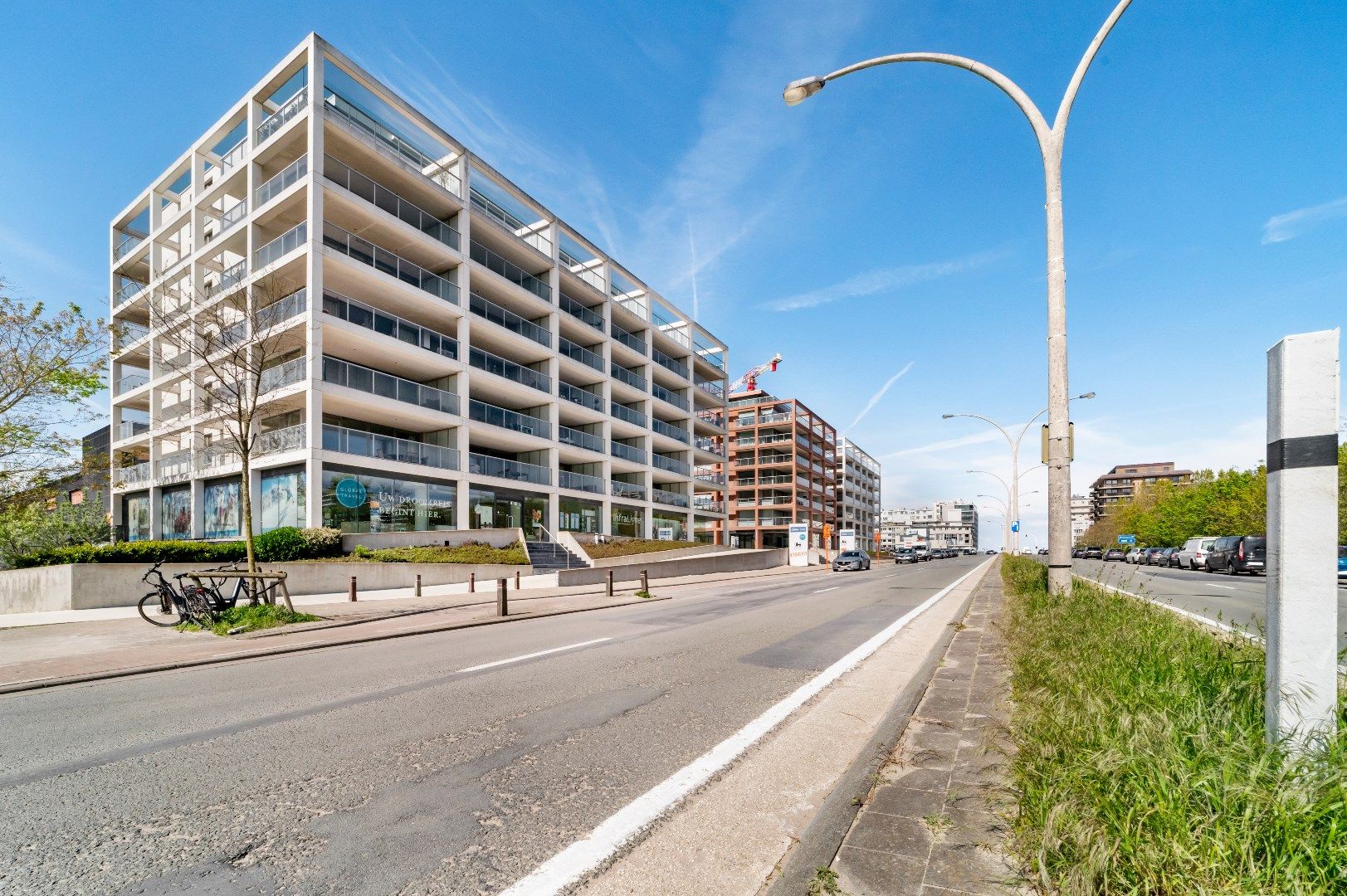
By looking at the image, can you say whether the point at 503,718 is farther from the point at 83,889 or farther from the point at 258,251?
the point at 258,251

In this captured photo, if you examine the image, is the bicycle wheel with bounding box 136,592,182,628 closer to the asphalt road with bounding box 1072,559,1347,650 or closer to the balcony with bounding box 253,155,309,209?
the asphalt road with bounding box 1072,559,1347,650

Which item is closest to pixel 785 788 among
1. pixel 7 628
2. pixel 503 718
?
pixel 503 718

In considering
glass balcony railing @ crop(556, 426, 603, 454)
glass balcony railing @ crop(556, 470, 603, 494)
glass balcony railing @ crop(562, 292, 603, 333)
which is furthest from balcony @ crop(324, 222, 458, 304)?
glass balcony railing @ crop(556, 470, 603, 494)

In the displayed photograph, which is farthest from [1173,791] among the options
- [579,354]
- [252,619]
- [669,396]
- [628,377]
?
[669,396]

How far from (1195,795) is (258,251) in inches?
1289

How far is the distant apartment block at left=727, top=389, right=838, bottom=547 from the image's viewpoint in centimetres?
8500

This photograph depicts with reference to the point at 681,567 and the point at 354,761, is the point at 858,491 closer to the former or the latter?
the point at 681,567

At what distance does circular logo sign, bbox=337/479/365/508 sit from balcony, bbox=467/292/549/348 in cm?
1042

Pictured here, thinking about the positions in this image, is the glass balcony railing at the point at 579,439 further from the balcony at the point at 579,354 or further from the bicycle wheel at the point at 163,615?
the bicycle wheel at the point at 163,615

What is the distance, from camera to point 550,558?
30.2 m

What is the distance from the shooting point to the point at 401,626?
11961 mm

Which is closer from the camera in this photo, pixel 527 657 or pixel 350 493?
pixel 527 657

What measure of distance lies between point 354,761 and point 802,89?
9595 millimetres

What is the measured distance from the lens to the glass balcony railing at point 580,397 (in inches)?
1513
